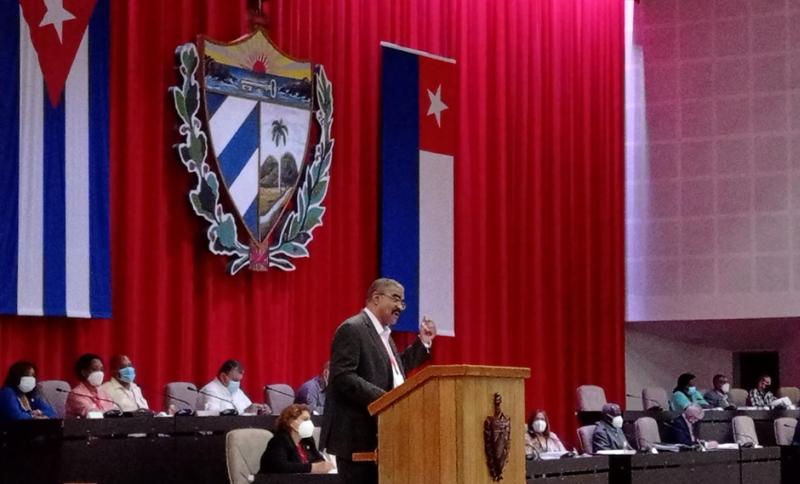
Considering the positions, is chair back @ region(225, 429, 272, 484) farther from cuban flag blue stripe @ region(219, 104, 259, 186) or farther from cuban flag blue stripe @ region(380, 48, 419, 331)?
cuban flag blue stripe @ region(380, 48, 419, 331)

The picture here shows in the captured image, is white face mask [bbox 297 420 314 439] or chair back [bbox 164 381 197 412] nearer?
white face mask [bbox 297 420 314 439]

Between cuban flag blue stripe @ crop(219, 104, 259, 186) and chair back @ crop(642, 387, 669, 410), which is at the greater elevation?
cuban flag blue stripe @ crop(219, 104, 259, 186)

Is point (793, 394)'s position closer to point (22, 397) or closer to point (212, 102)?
point (212, 102)

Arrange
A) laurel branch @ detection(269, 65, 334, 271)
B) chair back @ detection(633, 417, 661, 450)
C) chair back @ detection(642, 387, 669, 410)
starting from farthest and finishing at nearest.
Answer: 1. chair back @ detection(642, 387, 669, 410)
2. laurel branch @ detection(269, 65, 334, 271)
3. chair back @ detection(633, 417, 661, 450)

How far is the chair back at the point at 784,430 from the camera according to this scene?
13.1 meters

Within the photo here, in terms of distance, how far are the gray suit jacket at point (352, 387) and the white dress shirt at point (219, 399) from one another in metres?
4.90

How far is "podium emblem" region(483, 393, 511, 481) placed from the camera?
458 centimetres

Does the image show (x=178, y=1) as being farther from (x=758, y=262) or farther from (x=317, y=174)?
(x=758, y=262)

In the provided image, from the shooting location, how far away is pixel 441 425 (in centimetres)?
446

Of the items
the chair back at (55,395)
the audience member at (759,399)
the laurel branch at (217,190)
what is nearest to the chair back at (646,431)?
the laurel branch at (217,190)

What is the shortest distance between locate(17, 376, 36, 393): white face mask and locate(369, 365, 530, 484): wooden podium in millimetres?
3910

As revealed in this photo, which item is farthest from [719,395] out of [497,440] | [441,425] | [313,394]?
[441,425]

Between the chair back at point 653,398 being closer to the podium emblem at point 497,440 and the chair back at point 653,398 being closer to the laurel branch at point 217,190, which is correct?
the laurel branch at point 217,190

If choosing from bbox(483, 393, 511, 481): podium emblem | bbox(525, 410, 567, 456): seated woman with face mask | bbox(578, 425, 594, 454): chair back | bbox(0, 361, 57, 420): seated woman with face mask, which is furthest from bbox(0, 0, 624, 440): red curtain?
bbox(483, 393, 511, 481): podium emblem
